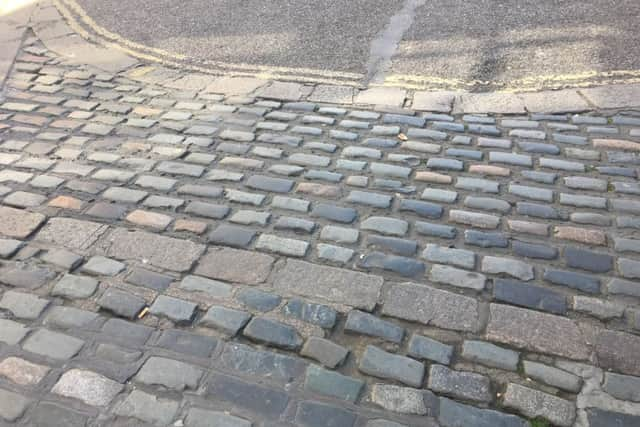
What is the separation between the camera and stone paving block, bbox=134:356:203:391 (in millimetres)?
2438

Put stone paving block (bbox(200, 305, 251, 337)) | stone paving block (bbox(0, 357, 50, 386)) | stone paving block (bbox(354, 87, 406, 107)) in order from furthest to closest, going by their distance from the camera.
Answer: stone paving block (bbox(354, 87, 406, 107)), stone paving block (bbox(200, 305, 251, 337)), stone paving block (bbox(0, 357, 50, 386))

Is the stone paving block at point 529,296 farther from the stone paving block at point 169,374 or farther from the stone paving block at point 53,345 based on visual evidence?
the stone paving block at point 53,345

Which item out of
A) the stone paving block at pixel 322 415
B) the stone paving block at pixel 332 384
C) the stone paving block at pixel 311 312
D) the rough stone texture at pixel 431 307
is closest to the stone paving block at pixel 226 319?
the stone paving block at pixel 311 312

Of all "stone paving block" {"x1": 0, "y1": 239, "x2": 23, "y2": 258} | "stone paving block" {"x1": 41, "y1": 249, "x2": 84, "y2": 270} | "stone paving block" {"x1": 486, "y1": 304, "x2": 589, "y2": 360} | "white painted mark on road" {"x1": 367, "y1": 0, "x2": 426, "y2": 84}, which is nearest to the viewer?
"stone paving block" {"x1": 486, "y1": 304, "x2": 589, "y2": 360}

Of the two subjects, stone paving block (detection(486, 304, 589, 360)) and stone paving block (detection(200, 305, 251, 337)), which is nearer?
stone paving block (detection(486, 304, 589, 360))

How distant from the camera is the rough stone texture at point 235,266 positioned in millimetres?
3027

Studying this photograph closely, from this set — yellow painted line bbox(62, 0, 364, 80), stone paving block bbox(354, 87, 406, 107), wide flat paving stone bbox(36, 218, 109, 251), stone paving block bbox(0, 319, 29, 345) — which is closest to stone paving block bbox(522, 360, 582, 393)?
stone paving block bbox(0, 319, 29, 345)

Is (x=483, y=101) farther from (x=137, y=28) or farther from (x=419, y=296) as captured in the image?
(x=137, y=28)

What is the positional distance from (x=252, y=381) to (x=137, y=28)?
5354 millimetres

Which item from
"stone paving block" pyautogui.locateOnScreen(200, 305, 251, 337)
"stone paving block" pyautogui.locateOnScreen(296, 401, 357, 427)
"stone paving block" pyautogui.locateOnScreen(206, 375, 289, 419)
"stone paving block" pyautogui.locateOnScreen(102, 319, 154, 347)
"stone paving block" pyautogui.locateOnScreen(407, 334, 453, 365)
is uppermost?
"stone paving block" pyautogui.locateOnScreen(200, 305, 251, 337)

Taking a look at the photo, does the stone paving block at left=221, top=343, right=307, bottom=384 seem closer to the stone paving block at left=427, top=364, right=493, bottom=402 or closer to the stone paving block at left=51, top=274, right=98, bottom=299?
the stone paving block at left=427, top=364, right=493, bottom=402

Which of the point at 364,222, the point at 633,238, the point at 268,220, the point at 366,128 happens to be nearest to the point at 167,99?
the point at 366,128

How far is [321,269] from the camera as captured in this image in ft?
10.0

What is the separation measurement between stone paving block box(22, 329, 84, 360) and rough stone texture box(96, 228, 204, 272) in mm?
592
